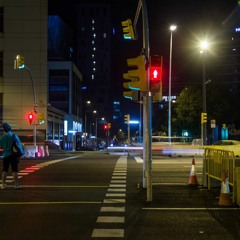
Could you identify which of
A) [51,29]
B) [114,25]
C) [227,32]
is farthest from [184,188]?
[114,25]

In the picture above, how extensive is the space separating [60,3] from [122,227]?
15827 centimetres

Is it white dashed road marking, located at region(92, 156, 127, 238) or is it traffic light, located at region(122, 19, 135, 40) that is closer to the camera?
white dashed road marking, located at region(92, 156, 127, 238)

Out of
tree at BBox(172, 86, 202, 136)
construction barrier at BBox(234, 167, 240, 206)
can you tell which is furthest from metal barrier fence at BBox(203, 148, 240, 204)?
tree at BBox(172, 86, 202, 136)

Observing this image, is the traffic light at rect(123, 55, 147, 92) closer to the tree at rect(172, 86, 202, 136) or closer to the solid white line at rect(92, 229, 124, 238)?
the solid white line at rect(92, 229, 124, 238)

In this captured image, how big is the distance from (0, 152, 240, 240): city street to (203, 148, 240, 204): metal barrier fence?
0.52 metres

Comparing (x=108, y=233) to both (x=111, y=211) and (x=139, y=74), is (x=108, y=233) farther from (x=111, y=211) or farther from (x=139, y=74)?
(x=139, y=74)

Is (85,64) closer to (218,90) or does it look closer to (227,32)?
(227,32)

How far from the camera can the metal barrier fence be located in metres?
11.1

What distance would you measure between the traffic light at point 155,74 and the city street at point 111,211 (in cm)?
278

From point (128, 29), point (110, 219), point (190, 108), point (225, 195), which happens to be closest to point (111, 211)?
point (110, 219)

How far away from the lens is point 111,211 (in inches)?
407

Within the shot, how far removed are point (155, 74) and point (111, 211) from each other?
345 cm

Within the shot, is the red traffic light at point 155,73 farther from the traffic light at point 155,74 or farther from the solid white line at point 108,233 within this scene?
the solid white line at point 108,233

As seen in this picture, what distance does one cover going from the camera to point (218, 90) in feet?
169
